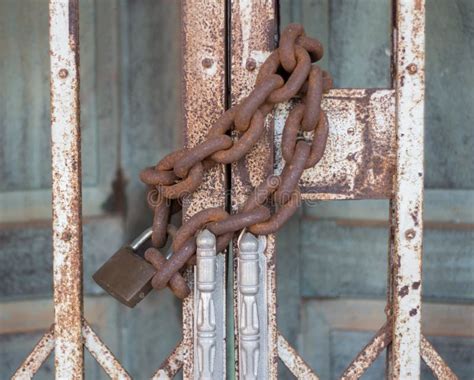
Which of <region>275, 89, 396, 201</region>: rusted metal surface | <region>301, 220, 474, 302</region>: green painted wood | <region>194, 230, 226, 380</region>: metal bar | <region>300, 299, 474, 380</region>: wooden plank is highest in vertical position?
<region>275, 89, 396, 201</region>: rusted metal surface

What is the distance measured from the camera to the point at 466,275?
1535mm

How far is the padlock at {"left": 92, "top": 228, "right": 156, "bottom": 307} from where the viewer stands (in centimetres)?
73

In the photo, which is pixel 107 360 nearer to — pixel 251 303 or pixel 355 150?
pixel 251 303

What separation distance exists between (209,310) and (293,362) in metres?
0.13

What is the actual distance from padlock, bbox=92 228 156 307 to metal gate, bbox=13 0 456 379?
0.05 meters

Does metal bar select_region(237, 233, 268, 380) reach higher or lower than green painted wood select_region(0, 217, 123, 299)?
higher

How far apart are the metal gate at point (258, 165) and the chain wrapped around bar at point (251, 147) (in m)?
0.04

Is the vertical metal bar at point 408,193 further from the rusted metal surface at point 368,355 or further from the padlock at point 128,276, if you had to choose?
the padlock at point 128,276

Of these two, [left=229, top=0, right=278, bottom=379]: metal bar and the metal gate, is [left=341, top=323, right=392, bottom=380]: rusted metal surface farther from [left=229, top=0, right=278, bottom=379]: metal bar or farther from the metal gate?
[left=229, top=0, right=278, bottom=379]: metal bar

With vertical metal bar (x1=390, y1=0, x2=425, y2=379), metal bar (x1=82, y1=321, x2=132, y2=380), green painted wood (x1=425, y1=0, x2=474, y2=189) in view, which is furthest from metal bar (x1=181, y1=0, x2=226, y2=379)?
green painted wood (x1=425, y1=0, x2=474, y2=189)

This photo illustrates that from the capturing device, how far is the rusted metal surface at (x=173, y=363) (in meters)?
0.78

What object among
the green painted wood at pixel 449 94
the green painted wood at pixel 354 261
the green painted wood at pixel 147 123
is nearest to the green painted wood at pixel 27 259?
the green painted wood at pixel 147 123

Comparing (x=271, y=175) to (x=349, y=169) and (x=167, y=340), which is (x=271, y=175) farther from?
(x=167, y=340)

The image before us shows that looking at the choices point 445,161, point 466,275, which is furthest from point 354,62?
point 466,275
